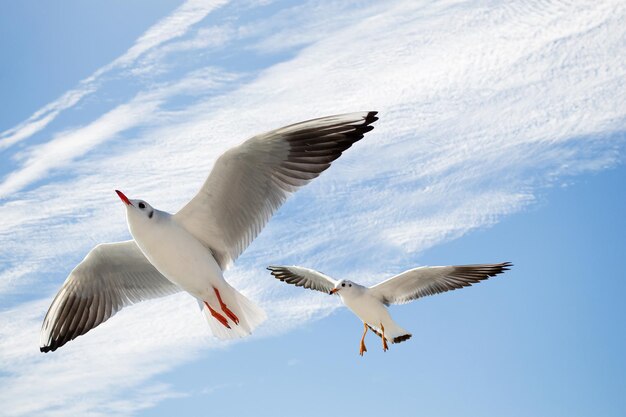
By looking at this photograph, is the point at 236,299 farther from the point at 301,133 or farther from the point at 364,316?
the point at 364,316

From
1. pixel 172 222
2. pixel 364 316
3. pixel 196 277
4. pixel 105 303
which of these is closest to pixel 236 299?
pixel 196 277

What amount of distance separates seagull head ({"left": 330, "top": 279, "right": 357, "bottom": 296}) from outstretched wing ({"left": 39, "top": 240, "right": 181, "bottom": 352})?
2.91 meters

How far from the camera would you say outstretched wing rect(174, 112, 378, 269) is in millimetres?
5703

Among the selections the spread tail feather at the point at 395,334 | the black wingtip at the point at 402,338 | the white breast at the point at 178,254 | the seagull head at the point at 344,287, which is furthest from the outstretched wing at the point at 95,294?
the black wingtip at the point at 402,338

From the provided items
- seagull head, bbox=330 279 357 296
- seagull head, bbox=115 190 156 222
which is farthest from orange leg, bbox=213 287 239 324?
seagull head, bbox=330 279 357 296

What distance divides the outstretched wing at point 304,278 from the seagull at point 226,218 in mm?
3447

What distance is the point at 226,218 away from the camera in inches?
245

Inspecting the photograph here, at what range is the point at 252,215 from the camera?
6172 mm

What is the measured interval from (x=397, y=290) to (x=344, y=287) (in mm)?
630

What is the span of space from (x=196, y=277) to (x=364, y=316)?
12.8ft

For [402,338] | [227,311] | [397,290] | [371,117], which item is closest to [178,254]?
[227,311]

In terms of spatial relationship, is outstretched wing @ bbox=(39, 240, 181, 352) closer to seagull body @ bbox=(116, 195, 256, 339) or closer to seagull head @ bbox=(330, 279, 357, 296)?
seagull body @ bbox=(116, 195, 256, 339)

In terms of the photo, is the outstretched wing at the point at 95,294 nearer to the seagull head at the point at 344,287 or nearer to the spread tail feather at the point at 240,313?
the spread tail feather at the point at 240,313

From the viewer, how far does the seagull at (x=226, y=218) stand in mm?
5766
